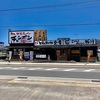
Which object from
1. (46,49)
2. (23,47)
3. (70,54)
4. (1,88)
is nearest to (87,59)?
(70,54)

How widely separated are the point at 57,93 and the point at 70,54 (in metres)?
33.5

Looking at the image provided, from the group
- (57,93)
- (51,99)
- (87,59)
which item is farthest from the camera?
(87,59)

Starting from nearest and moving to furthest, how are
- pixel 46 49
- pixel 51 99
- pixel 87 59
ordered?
pixel 51 99, pixel 87 59, pixel 46 49

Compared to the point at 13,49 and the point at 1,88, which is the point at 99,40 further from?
the point at 1,88

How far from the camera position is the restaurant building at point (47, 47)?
4206 cm

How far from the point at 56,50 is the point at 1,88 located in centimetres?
3292

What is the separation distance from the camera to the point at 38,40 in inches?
1800

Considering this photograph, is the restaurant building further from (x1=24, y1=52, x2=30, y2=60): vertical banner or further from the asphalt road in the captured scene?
the asphalt road

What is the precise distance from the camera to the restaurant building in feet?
138

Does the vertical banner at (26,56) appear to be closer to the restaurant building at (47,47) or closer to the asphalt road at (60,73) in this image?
the restaurant building at (47,47)

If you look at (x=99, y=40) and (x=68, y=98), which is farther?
(x=99, y=40)

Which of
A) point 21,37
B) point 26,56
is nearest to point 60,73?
point 26,56

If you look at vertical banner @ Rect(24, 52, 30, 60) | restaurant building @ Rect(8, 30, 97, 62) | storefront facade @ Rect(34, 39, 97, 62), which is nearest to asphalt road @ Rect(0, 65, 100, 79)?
restaurant building @ Rect(8, 30, 97, 62)

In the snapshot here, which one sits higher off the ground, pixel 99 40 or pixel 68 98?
pixel 99 40
